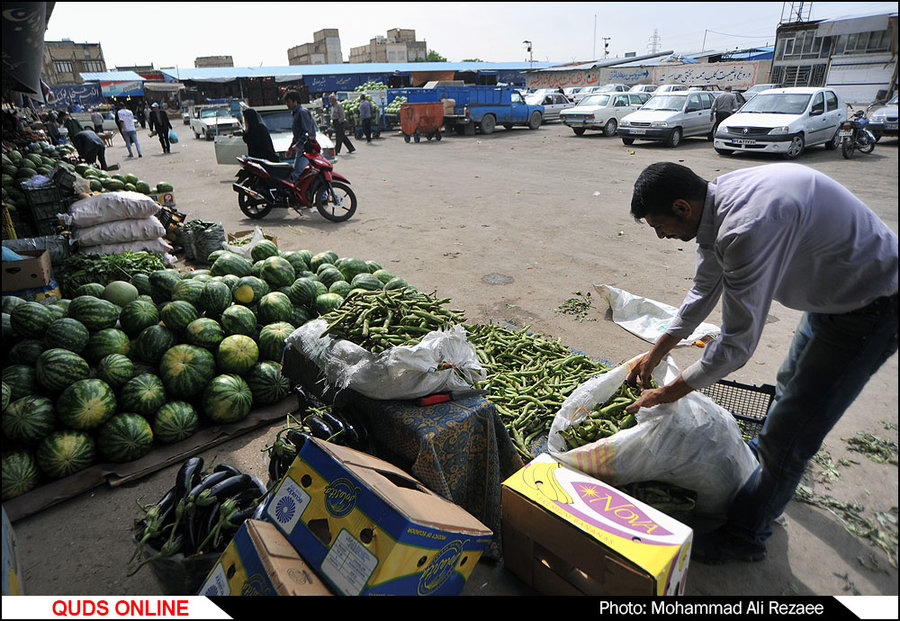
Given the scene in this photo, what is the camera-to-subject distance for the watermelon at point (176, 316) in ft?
13.1

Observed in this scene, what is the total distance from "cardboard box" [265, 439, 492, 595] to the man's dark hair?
160cm

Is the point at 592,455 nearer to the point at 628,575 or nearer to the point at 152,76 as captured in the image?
the point at 628,575

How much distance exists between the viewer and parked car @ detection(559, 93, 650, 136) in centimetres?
2022

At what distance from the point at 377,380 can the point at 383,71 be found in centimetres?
4784

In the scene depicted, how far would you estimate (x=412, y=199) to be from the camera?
11.1 meters

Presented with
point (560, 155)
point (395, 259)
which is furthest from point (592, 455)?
point (560, 155)

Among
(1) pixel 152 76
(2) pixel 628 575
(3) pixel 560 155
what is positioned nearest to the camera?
(2) pixel 628 575

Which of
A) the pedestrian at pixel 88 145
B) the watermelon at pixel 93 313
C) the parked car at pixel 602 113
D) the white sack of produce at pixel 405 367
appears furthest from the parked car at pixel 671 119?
the watermelon at pixel 93 313

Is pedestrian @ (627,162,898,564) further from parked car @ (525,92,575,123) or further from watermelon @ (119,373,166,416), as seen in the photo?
parked car @ (525,92,575,123)

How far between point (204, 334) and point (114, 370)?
0.63 m

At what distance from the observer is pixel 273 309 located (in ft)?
14.3

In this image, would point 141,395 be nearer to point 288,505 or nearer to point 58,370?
point 58,370

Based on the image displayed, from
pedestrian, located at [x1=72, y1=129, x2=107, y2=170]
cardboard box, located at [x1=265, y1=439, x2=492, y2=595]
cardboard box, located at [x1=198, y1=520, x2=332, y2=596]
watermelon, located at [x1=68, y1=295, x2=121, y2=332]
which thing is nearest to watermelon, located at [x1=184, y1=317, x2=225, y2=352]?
watermelon, located at [x1=68, y1=295, x2=121, y2=332]

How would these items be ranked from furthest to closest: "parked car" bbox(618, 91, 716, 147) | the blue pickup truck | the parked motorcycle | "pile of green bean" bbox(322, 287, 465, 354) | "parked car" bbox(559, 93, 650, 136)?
1. the blue pickup truck
2. "parked car" bbox(559, 93, 650, 136)
3. "parked car" bbox(618, 91, 716, 147)
4. the parked motorcycle
5. "pile of green bean" bbox(322, 287, 465, 354)
